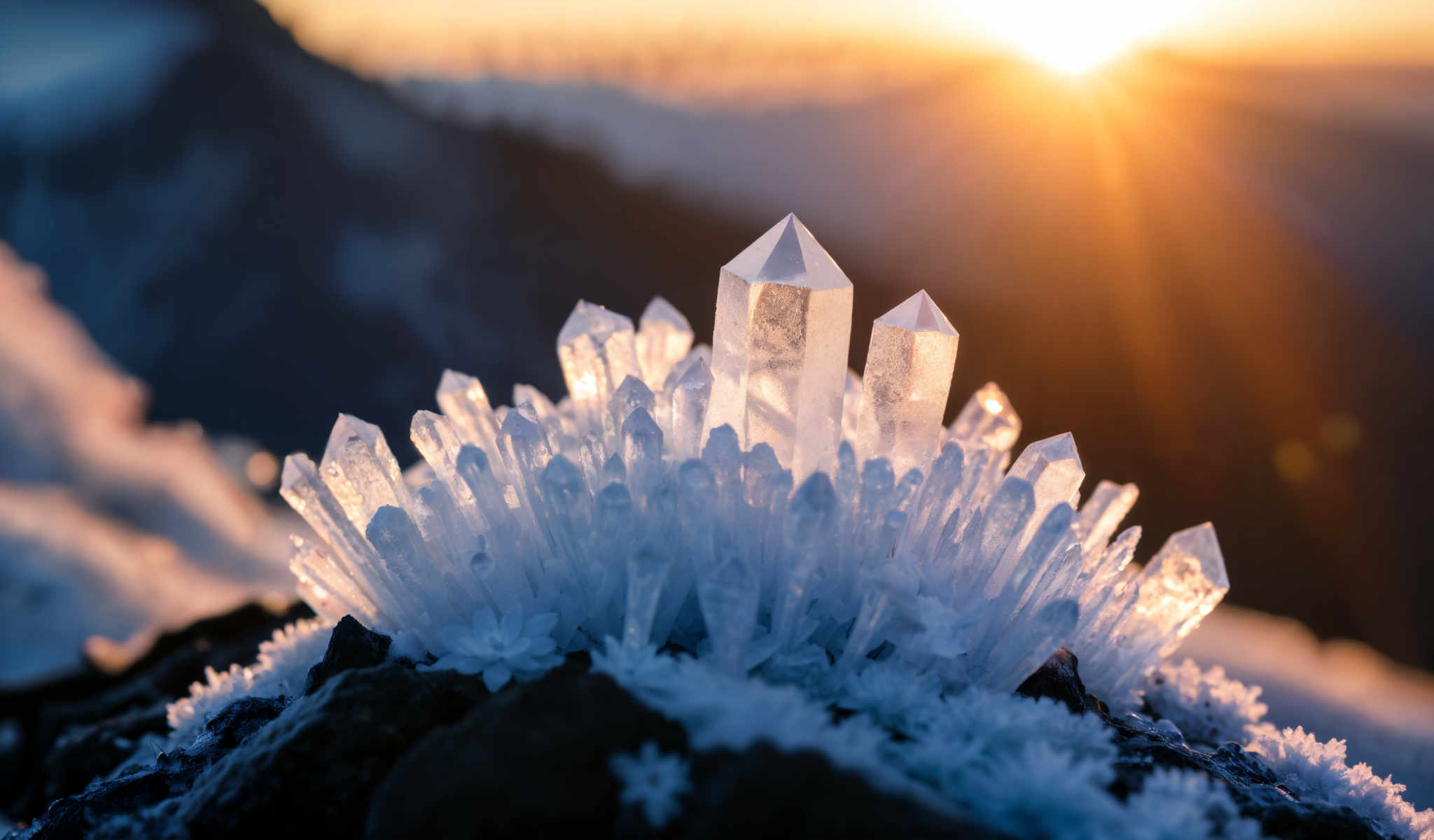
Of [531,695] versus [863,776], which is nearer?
[863,776]

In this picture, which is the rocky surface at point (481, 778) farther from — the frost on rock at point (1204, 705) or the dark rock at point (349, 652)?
the frost on rock at point (1204, 705)

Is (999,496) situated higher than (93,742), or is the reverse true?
(999,496)

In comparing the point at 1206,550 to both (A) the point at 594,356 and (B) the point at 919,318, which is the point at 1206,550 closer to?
(B) the point at 919,318

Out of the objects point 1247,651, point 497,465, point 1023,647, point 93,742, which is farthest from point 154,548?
point 1247,651

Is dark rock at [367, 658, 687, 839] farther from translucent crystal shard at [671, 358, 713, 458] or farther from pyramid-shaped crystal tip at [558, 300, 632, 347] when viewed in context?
pyramid-shaped crystal tip at [558, 300, 632, 347]

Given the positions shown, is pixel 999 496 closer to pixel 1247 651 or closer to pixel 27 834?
pixel 27 834

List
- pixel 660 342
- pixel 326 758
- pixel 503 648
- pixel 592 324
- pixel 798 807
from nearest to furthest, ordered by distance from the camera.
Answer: pixel 798 807, pixel 326 758, pixel 503 648, pixel 592 324, pixel 660 342

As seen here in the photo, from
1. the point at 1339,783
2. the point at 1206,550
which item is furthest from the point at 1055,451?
the point at 1339,783

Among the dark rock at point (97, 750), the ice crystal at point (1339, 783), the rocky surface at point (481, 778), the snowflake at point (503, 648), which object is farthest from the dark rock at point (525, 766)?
the dark rock at point (97, 750)
